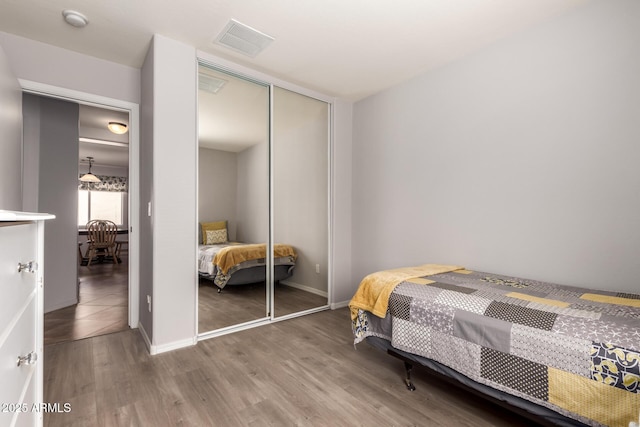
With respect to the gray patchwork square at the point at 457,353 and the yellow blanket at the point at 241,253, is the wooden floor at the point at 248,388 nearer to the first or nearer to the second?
the gray patchwork square at the point at 457,353

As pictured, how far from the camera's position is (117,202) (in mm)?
8555

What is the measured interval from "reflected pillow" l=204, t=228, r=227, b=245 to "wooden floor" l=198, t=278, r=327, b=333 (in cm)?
35

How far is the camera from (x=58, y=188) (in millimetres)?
3779

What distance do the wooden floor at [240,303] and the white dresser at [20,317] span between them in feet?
5.47

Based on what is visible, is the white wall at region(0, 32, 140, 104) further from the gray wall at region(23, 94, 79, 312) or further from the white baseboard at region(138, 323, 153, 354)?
the white baseboard at region(138, 323, 153, 354)

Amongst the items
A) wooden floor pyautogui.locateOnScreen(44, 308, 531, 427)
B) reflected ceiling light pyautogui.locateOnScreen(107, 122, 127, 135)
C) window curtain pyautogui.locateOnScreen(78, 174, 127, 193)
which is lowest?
wooden floor pyautogui.locateOnScreen(44, 308, 531, 427)

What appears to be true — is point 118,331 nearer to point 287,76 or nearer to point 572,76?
point 287,76

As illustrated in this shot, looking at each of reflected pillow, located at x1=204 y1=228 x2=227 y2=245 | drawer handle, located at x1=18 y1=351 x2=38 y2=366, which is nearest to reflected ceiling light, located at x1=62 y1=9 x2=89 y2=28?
reflected pillow, located at x1=204 y1=228 x2=227 y2=245

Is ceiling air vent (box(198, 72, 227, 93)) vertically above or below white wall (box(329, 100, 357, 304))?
above

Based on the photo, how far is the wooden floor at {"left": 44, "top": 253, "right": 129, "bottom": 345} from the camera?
291cm

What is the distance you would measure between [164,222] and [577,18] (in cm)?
331

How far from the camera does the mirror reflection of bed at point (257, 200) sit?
2.88 meters

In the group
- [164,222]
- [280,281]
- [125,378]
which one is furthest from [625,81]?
[125,378]

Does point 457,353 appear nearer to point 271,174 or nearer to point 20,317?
point 20,317
